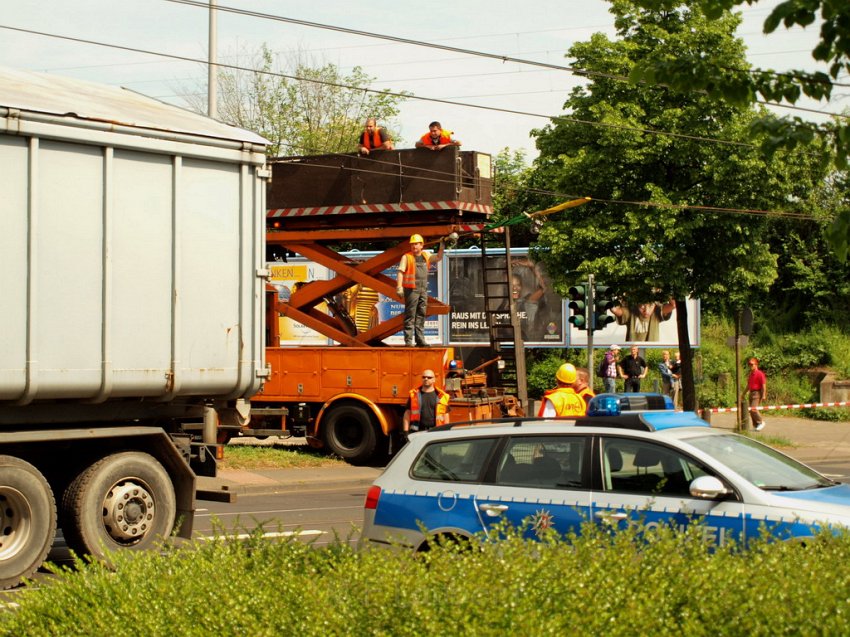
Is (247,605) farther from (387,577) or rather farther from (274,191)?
(274,191)

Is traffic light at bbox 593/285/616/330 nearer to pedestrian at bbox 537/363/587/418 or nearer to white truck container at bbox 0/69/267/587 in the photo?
pedestrian at bbox 537/363/587/418

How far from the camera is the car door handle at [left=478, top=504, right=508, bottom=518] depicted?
8156 millimetres

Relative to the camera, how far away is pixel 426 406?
18188mm

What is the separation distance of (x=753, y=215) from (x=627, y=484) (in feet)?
66.9

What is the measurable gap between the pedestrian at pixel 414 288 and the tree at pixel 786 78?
544 inches

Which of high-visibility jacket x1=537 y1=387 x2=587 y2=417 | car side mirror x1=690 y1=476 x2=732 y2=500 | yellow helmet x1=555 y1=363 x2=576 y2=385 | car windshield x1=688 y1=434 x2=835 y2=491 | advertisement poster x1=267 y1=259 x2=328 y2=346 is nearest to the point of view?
car side mirror x1=690 y1=476 x2=732 y2=500

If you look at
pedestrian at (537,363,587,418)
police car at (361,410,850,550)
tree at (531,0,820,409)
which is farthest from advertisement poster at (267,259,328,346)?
police car at (361,410,850,550)

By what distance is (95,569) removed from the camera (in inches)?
260

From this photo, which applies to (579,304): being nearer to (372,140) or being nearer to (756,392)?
(372,140)

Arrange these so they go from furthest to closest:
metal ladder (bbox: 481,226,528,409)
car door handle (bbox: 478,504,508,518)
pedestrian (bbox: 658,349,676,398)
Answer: pedestrian (bbox: 658,349,676,398)
metal ladder (bbox: 481,226,528,409)
car door handle (bbox: 478,504,508,518)

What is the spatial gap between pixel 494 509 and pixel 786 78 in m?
3.52

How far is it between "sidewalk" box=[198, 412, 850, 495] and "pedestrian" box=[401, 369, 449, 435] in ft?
4.69

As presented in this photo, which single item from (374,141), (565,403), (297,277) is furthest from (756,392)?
(565,403)

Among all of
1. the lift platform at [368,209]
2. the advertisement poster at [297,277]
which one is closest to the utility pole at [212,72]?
the lift platform at [368,209]
